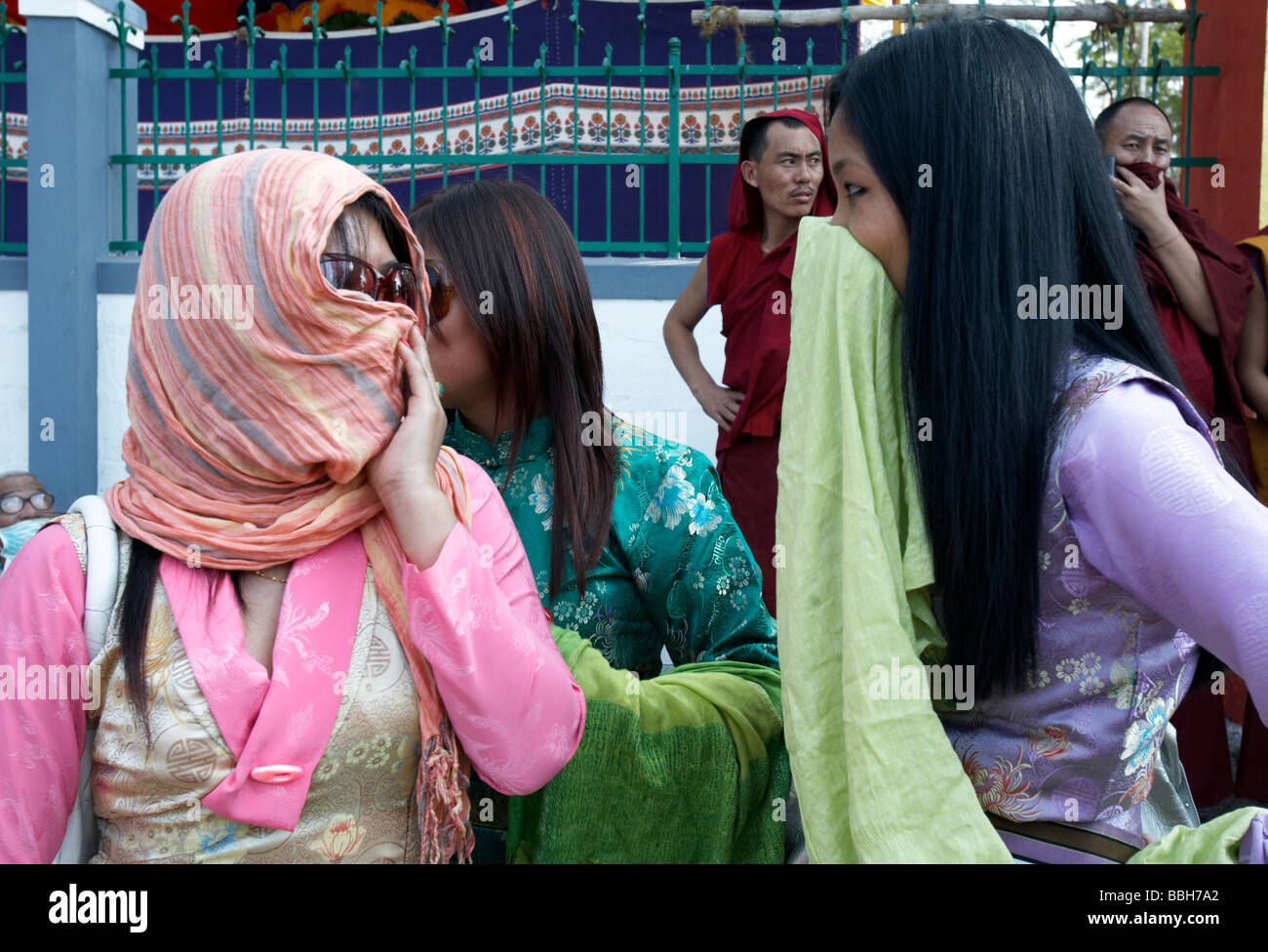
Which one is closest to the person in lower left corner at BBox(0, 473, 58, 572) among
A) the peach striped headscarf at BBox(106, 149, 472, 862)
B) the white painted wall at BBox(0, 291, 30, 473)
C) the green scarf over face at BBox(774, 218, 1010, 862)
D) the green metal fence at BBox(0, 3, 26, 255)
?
the white painted wall at BBox(0, 291, 30, 473)

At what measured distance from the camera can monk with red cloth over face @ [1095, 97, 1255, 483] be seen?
3717mm

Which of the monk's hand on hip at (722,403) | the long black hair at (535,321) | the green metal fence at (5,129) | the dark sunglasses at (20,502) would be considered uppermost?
the green metal fence at (5,129)

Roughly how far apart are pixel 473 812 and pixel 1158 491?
36.1 inches

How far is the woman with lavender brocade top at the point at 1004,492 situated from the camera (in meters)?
1.19

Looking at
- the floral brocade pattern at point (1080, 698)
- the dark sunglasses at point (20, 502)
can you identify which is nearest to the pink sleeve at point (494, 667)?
the floral brocade pattern at point (1080, 698)

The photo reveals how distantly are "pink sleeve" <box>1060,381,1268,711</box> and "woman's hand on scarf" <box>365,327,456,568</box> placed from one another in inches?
26.3

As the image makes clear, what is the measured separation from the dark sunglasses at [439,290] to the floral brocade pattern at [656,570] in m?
0.25

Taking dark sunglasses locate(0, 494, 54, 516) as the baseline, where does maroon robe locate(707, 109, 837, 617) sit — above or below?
above

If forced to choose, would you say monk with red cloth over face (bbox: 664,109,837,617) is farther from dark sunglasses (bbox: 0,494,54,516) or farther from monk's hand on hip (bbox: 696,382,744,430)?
dark sunglasses (bbox: 0,494,54,516)

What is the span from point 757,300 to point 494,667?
3.23m

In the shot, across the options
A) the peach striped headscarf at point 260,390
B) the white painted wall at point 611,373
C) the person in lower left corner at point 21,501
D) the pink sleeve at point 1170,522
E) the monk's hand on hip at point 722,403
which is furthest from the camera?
the white painted wall at point 611,373

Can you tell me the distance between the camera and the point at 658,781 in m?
1.46

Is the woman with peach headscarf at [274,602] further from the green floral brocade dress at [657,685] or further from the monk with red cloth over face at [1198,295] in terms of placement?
the monk with red cloth over face at [1198,295]

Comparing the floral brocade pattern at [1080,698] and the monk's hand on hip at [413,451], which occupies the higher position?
the monk's hand on hip at [413,451]
